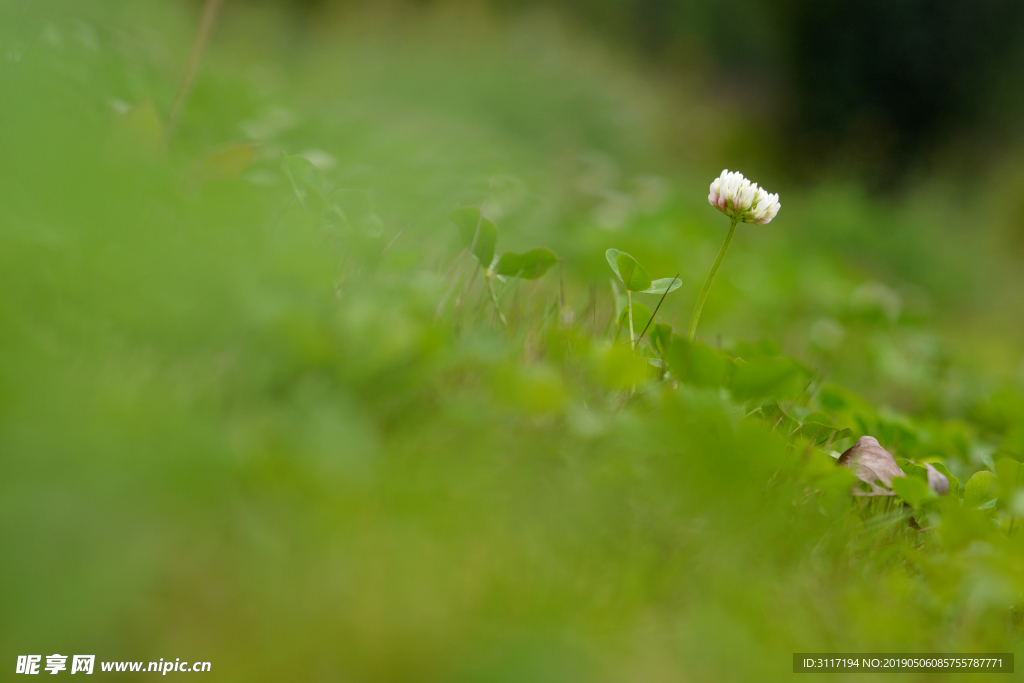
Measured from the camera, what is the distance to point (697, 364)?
891 millimetres

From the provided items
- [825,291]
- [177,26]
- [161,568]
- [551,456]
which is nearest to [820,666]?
[551,456]

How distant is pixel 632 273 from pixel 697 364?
182 millimetres

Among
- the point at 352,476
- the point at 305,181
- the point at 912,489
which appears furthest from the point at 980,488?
the point at 305,181

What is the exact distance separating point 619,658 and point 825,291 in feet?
7.22

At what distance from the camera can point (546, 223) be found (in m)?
2.38

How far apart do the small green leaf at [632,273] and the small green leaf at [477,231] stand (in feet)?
0.62

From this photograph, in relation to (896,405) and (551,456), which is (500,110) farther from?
(551,456)

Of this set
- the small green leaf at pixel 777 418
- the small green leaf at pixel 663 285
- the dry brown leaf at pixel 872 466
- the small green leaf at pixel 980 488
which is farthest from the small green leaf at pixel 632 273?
the small green leaf at pixel 980 488

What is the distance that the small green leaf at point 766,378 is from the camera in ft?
2.91

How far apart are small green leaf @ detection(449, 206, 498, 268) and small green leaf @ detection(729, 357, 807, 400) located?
40 cm

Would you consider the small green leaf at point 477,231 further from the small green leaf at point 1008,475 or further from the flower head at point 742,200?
the small green leaf at point 1008,475

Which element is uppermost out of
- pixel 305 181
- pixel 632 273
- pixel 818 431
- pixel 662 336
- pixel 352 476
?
pixel 305 181

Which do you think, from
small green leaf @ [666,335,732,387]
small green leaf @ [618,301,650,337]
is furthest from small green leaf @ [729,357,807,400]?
small green leaf @ [618,301,650,337]

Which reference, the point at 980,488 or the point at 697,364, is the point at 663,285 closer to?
the point at 697,364
